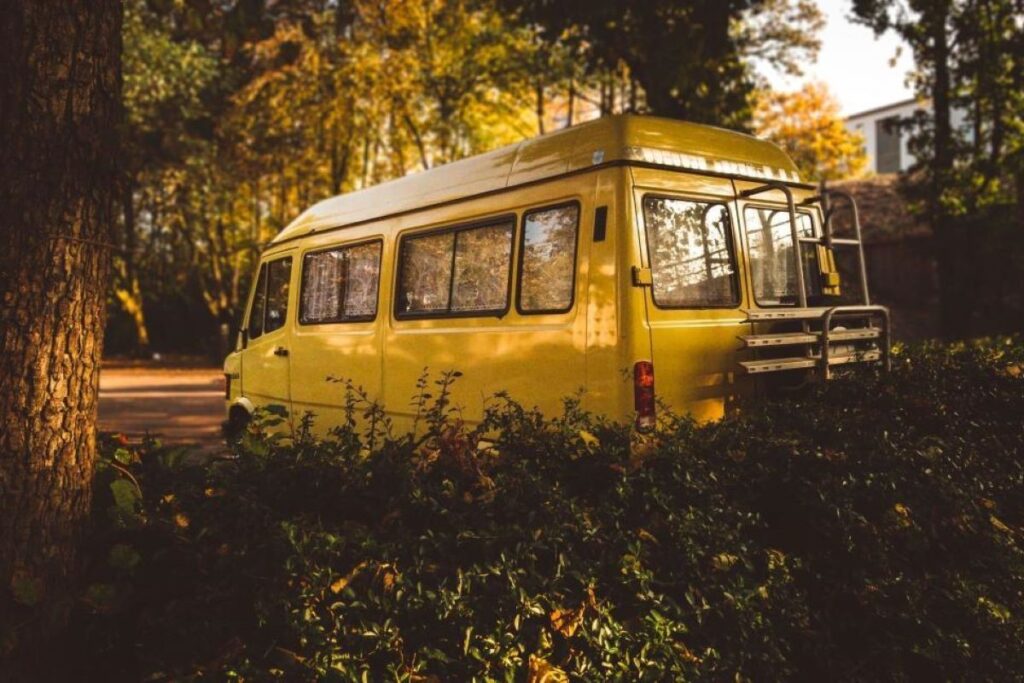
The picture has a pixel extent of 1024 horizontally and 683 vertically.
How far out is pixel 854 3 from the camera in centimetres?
1855

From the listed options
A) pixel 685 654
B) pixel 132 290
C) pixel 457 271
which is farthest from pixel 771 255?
pixel 132 290

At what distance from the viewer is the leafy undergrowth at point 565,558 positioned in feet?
9.39

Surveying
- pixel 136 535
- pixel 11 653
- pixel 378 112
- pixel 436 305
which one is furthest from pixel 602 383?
pixel 378 112

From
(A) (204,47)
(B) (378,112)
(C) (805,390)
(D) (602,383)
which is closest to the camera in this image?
(D) (602,383)

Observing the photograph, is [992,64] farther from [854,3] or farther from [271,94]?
[271,94]

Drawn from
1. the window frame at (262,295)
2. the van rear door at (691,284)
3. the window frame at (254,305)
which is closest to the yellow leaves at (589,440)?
the van rear door at (691,284)

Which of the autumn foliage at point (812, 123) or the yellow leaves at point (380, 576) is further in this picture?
the autumn foliage at point (812, 123)

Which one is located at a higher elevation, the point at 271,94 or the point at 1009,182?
the point at 271,94

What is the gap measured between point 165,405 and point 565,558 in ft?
52.3

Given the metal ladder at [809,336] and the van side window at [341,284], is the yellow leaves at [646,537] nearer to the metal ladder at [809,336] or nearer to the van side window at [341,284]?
the metal ladder at [809,336]

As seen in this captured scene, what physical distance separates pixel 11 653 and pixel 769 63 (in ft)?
92.0

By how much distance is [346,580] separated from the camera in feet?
9.54

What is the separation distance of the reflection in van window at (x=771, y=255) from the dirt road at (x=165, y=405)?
5.67 metres

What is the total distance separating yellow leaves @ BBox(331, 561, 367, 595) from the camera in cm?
286
